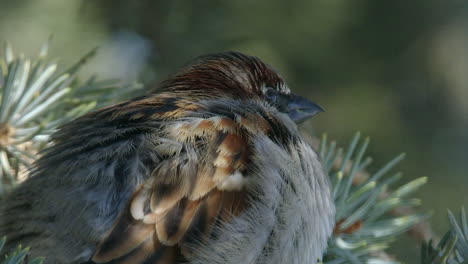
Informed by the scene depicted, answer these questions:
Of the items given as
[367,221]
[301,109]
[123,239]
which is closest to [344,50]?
[301,109]

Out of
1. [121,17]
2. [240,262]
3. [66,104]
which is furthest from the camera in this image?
[121,17]

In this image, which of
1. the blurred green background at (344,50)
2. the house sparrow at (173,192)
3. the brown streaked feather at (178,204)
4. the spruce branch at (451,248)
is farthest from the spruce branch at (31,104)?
the spruce branch at (451,248)

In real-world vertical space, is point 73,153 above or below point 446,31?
below

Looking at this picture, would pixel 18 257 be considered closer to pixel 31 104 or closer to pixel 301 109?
pixel 31 104

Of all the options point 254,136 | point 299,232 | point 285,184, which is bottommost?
point 299,232

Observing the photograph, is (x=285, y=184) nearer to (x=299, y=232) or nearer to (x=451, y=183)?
(x=299, y=232)

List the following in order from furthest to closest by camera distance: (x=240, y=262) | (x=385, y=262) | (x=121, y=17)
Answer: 1. (x=121, y=17)
2. (x=385, y=262)
3. (x=240, y=262)

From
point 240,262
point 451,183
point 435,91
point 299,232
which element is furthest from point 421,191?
point 240,262
